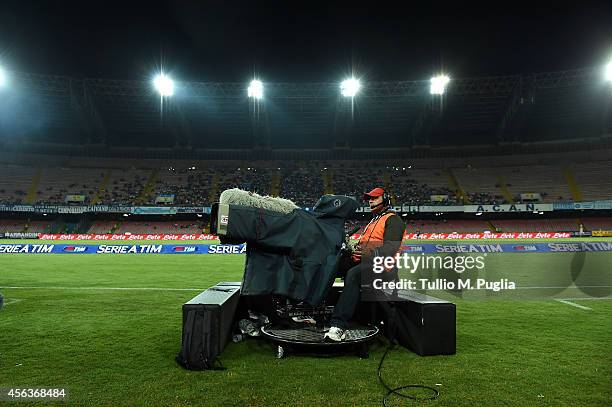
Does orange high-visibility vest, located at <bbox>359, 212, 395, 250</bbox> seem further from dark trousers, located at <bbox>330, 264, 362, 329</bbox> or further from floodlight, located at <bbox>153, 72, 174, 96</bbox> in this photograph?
floodlight, located at <bbox>153, 72, 174, 96</bbox>

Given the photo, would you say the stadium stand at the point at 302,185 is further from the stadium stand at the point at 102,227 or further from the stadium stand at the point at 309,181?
the stadium stand at the point at 102,227

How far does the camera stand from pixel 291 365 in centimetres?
420

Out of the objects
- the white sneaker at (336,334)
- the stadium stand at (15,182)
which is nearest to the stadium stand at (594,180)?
the white sneaker at (336,334)

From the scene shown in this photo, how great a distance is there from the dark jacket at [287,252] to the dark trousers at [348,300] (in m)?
0.29

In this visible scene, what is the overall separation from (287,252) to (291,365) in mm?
1126

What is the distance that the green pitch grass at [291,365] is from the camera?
3.42 m

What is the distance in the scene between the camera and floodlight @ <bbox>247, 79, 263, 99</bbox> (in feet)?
136

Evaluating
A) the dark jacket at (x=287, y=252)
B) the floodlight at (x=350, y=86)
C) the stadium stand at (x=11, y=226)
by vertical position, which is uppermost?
the floodlight at (x=350, y=86)

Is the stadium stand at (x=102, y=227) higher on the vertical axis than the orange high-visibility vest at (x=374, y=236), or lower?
lower

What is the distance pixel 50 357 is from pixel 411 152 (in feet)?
175

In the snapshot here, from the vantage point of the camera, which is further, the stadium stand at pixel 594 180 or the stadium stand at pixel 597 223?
the stadium stand at pixel 594 180

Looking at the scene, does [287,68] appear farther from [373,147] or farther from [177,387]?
[177,387]
